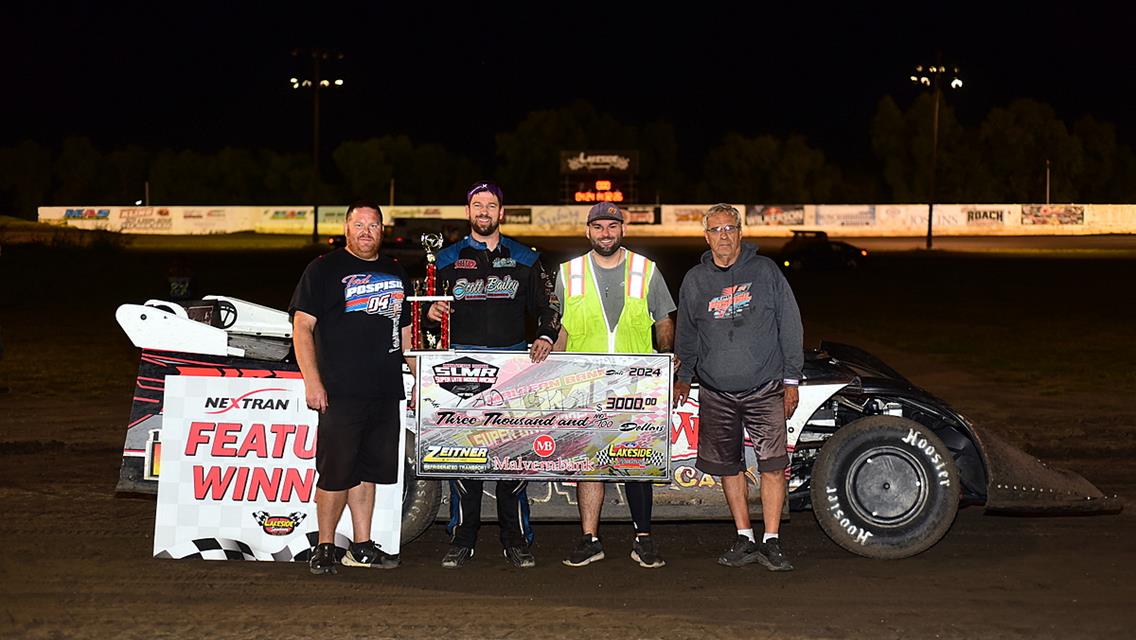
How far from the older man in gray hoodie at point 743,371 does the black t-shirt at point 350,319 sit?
4.92 ft

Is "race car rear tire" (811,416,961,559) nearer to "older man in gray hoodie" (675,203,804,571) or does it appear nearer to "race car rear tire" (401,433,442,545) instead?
"older man in gray hoodie" (675,203,804,571)

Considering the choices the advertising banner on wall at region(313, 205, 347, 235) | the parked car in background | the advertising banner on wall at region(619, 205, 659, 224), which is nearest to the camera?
the parked car in background

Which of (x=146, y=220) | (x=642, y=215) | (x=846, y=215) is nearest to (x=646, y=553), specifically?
(x=642, y=215)

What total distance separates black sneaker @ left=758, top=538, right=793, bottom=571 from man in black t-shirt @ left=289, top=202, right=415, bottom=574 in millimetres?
1835

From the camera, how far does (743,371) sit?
20.9ft

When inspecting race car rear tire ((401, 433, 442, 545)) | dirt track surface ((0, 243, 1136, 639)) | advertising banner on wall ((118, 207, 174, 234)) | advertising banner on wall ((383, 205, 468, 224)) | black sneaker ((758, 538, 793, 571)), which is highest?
advertising banner on wall ((383, 205, 468, 224))

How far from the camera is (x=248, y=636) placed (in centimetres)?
534

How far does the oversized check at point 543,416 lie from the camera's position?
637 cm

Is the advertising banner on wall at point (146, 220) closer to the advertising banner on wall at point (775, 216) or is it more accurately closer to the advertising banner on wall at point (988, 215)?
the advertising banner on wall at point (775, 216)

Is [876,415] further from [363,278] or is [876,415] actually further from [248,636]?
[248,636]

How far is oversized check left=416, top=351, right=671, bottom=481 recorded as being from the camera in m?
6.37

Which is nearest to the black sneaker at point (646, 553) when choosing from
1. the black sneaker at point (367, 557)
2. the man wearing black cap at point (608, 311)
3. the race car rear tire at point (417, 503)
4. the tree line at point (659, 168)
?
the man wearing black cap at point (608, 311)

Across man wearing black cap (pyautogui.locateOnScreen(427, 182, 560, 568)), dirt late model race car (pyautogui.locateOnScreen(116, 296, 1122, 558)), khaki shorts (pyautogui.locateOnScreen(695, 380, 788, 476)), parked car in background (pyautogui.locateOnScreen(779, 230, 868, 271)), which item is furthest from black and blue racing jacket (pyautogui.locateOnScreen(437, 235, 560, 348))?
parked car in background (pyautogui.locateOnScreen(779, 230, 868, 271))

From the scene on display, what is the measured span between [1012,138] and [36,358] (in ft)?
299
